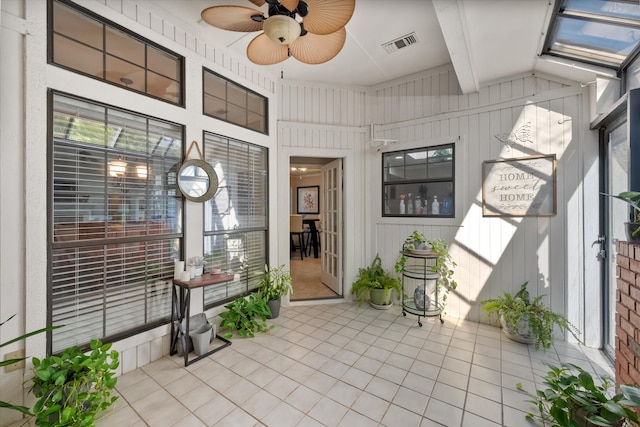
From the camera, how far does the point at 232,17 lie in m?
1.68

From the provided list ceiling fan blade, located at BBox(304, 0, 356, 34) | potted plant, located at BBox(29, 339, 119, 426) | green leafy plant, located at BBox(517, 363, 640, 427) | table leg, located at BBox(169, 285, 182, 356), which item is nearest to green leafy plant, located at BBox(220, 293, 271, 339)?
table leg, located at BBox(169, 285, 182, 356)

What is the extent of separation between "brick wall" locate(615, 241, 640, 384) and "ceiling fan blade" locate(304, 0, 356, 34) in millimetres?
2008

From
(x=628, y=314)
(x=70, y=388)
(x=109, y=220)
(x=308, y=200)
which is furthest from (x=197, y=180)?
(x=308, y=200)

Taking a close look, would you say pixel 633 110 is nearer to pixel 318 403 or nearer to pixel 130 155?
pixel 318 403

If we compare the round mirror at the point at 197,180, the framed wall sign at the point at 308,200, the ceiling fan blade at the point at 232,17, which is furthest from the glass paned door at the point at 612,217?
the framed wall sign at the point at 308,200

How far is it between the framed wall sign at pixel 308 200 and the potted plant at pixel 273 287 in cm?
470

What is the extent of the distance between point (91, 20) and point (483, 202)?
3.93 metres

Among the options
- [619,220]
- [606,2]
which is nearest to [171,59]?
[606,2]

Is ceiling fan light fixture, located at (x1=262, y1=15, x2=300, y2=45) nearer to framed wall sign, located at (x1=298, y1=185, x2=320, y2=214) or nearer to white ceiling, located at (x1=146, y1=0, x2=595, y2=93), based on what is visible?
white ceiling, located at (x1=146, y1=0, x2=595, y2=93)

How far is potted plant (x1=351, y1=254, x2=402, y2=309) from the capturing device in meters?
3.46

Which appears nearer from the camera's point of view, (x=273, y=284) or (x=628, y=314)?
(x=628, y=314)

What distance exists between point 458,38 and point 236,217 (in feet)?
8.93

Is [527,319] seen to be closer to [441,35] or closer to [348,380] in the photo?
[348,380]

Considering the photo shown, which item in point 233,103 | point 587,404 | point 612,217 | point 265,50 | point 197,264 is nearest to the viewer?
point 587,404
